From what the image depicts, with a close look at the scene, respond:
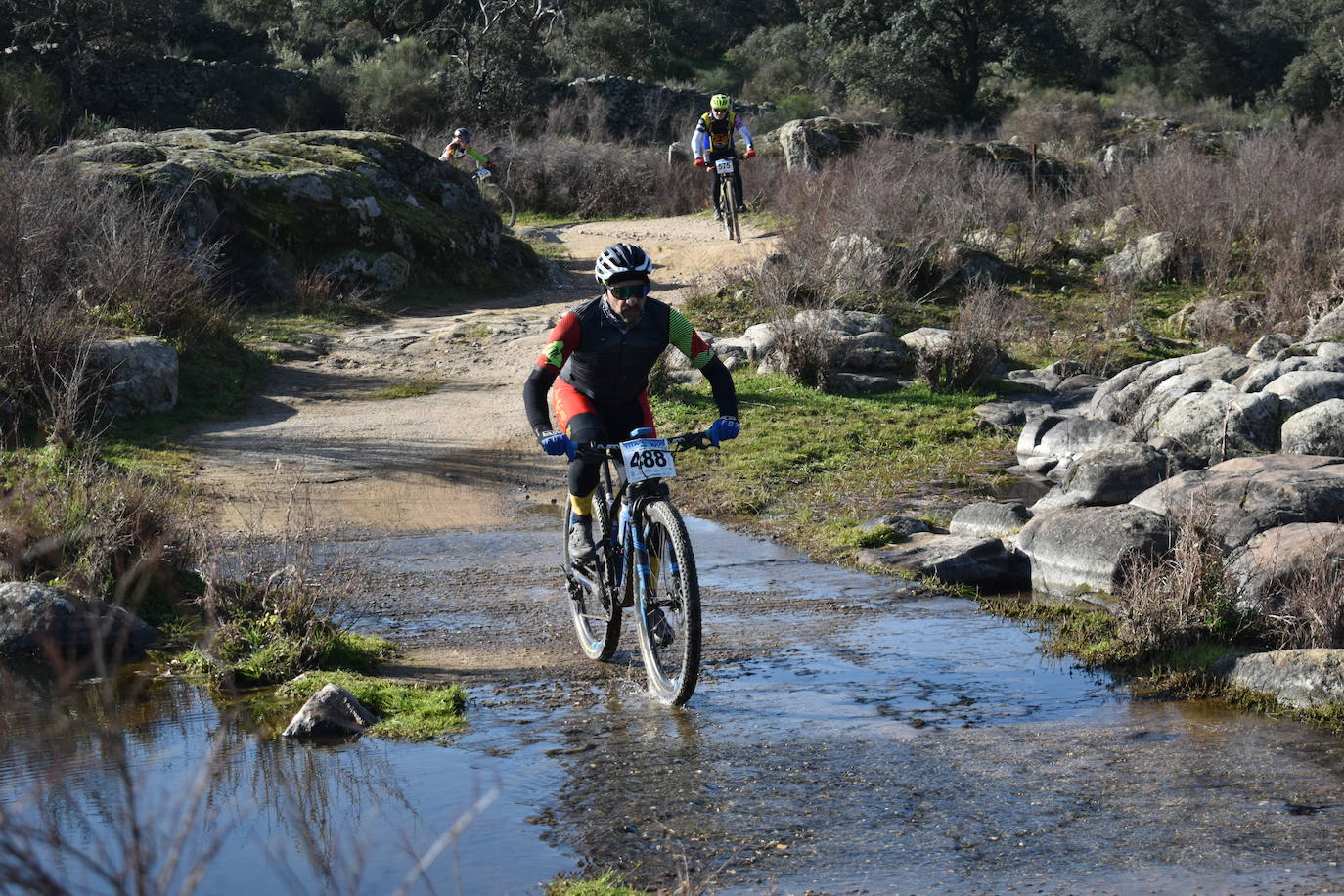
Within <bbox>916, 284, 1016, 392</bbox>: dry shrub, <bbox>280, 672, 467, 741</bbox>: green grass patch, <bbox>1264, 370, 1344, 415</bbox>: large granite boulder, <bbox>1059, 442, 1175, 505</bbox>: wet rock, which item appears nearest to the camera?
<bbox>280, 672, 467, 741</bbox>: green grass patch

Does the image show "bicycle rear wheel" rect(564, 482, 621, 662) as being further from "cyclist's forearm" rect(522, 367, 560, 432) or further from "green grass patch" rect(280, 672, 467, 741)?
"green grass patch" rect(280, 672, 467, 741)

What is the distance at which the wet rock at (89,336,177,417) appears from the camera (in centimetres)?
1164

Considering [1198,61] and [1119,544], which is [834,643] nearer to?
[1119,544]

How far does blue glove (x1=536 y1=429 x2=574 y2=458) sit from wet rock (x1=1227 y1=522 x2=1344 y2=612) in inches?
132

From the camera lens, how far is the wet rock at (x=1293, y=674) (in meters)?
5.45

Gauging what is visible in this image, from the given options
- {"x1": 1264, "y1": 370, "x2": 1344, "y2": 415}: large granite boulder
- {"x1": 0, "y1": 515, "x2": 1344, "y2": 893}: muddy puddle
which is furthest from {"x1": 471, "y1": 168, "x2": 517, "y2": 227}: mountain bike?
{"x1": 0, "y1": 515, "x2": 1344, "y2": 893}: muddy puddle

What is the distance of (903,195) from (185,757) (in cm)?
1501

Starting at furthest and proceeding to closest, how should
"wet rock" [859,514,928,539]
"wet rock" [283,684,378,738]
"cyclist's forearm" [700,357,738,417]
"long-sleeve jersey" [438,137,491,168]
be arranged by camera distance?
1. "long-sleeve jersey" [438,137,491,168]
2. "wet rock" [859,514,928,539]
3. "cyclist's forearm" [700,357,738,417]
4. "wet rock" [283,684,378,738]

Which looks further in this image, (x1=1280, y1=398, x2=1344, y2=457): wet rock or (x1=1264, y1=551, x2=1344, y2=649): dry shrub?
(x1=1280, y1=398, x2=1344, y2=457): wet rock

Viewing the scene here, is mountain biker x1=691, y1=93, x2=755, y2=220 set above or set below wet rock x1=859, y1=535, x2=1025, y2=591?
above

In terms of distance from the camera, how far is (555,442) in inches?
219

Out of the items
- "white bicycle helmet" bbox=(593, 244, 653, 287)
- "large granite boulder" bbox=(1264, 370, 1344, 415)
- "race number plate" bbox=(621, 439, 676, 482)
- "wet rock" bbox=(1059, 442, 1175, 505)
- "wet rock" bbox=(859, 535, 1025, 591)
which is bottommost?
"wet rock" bbox=(859, 535, 1025, 591)

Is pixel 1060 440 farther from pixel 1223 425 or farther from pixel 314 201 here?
pixel 314 201

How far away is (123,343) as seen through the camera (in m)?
11.9
